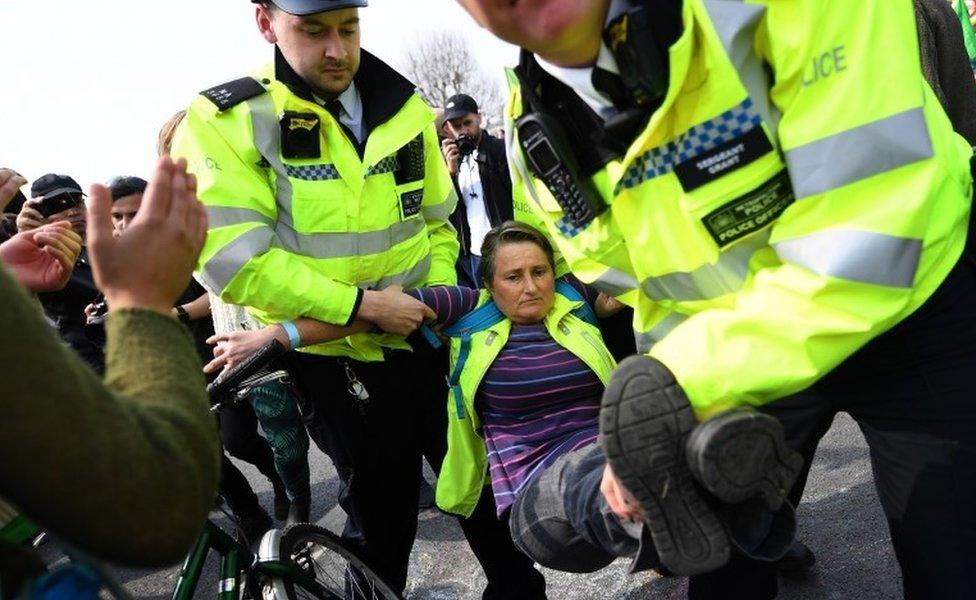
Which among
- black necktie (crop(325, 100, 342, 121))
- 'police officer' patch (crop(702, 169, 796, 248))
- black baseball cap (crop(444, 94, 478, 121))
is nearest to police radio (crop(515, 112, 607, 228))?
'police officer' patch (crop(702, 169, 796, 248))

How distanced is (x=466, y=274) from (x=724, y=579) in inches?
108

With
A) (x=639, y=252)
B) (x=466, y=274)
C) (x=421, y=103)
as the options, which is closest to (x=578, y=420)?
(x=639, y=252)

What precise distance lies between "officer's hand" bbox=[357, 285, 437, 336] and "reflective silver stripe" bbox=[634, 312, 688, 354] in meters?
0.82

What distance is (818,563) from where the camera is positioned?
2826mm

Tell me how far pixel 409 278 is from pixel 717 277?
1359 millimetres

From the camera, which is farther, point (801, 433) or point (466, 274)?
point (466, 274)

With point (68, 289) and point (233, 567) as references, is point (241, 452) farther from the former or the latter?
point (233, 567)

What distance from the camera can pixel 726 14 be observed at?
1.29 m

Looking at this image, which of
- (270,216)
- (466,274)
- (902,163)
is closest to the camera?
(902,163)

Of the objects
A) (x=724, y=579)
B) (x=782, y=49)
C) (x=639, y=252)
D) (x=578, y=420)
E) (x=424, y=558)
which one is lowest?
(x=424, y=558)

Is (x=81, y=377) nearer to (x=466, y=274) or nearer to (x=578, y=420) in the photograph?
(x=578, y=420)

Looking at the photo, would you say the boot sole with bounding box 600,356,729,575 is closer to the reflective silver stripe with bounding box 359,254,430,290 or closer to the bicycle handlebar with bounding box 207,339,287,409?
the bicycle handlebar with bounding box 207,339,287,409

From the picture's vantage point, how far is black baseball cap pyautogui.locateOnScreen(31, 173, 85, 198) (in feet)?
13.5

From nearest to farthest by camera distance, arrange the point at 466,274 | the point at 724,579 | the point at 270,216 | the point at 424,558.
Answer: the point at 724,579 < the point at 270,216 < the point at 424,558 < the point at 466,274
